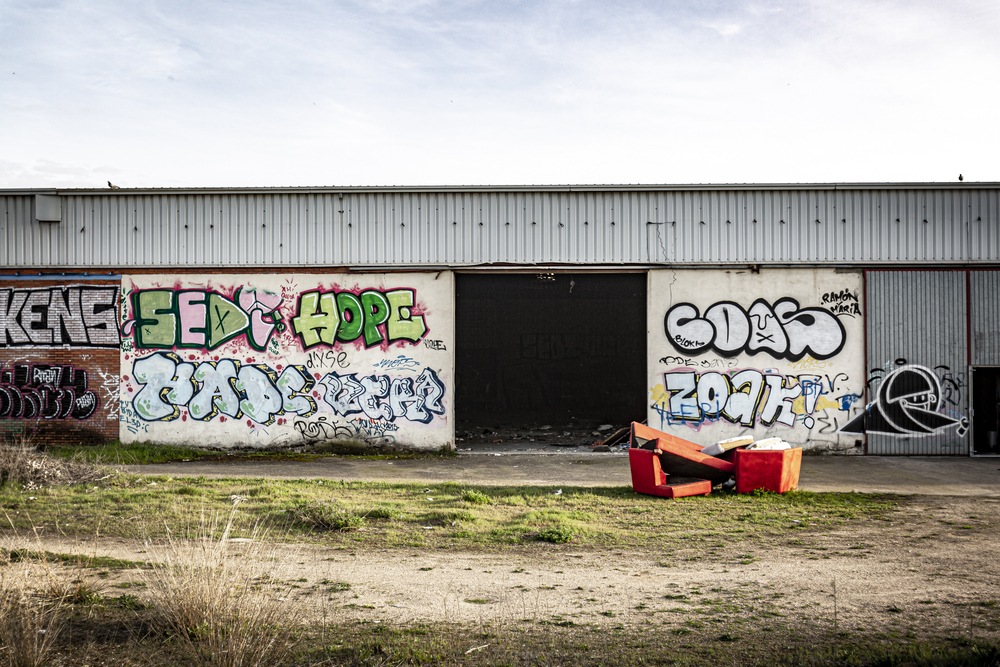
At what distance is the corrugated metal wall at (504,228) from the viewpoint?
14.5 metres

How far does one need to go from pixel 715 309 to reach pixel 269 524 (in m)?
10.1

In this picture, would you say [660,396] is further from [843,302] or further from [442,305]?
[442,305]

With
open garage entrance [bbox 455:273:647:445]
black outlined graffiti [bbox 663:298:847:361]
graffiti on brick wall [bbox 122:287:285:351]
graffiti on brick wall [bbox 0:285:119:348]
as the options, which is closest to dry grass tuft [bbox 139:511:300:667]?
graffiti on brick wall [bbox 122:287:285:351]

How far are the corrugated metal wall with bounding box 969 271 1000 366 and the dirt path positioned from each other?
8.17 metres

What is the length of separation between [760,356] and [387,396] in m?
7.78

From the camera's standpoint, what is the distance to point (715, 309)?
14680 millimetres

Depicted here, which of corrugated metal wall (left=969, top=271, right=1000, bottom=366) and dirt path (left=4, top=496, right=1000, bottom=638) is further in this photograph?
corrugated metal wall (left=969, top=271, right=1000, bottom=366)

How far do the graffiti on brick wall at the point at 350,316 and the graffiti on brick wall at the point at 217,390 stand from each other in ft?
2.71

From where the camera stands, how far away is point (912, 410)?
14.4m

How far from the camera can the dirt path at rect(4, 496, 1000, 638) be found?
5.19 metres


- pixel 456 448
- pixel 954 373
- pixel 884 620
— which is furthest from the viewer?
pixel 456 448

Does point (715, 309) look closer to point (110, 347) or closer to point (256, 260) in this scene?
point (256, 260)

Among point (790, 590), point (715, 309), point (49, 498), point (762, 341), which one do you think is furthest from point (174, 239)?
point (790, 590)

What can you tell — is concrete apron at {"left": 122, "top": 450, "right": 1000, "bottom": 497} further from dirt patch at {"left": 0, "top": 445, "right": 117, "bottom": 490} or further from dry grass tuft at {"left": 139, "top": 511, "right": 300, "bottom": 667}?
dry grass tuft at {"left": 139, "top": 511, "right": 300, "bottom": 667}
